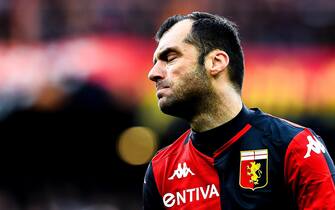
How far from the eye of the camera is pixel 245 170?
3.78m

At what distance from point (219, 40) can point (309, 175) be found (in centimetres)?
98

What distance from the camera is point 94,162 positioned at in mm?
15773

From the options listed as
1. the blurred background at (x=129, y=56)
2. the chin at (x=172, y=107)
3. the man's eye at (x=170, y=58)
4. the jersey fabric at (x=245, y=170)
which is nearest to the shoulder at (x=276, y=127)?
the jersey fabric at (x=245, y=170)

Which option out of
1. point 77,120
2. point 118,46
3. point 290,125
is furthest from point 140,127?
point 290,125

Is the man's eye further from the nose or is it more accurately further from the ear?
the ear

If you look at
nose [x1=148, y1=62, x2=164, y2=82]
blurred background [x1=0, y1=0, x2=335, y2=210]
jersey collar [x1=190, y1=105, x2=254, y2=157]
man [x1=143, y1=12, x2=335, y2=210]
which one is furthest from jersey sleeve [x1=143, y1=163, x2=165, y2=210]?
blurred background [x1=0, y1=0, x2=335, y2=210]

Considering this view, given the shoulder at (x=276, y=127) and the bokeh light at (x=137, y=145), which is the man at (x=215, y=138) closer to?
the shoulder at (x=276, y=127)

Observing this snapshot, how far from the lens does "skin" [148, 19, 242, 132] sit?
393 cm

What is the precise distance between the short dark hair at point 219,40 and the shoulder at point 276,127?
23cm

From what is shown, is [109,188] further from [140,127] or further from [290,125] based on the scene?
[290,125]

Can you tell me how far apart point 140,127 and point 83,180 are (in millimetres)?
2094

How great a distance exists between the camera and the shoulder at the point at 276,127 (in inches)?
145

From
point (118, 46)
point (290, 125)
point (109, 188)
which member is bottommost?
point (109, 188)

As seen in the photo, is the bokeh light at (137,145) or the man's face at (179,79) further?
the bokeh light at (137,145)
